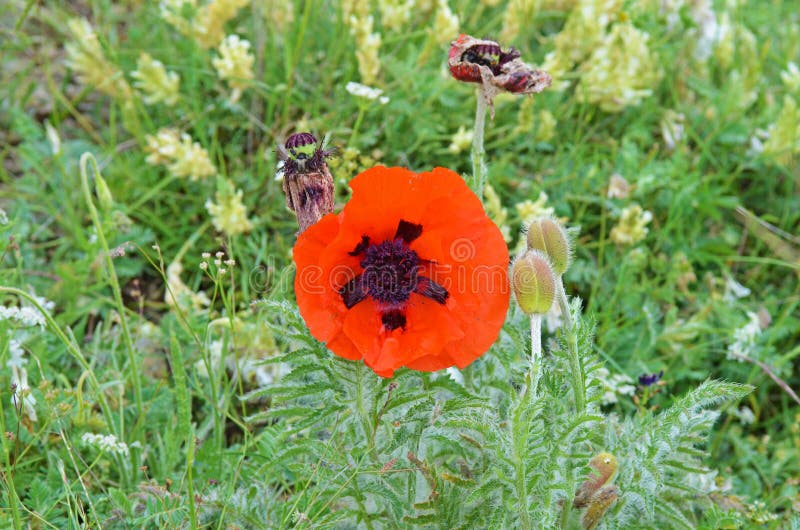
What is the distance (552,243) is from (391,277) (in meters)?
0.33

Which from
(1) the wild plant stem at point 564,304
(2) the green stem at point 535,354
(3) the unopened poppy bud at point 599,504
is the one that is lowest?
(3) the unopened poppy bud at point 599,504

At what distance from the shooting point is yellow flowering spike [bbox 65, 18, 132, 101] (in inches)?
126

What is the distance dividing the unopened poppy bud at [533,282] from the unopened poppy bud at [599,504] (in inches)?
15.3

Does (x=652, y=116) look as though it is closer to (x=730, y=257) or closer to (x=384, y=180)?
(x=730, y=257)

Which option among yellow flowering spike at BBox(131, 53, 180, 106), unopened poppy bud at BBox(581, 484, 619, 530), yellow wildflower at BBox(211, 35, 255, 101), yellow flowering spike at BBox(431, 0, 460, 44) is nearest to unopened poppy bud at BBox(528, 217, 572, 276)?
unopened poppy bud at BBox(581, 484, 619, 530)

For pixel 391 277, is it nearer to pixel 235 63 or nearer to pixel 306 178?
pixel 306 178

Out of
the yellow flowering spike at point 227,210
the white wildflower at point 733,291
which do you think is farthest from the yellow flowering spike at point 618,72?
the yellow flowering spike at point 227,210

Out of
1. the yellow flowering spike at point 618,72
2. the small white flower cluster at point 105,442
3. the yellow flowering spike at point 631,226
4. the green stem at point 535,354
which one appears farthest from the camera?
the yellow flowering spike at point 618,72

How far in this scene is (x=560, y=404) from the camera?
5.71 ft

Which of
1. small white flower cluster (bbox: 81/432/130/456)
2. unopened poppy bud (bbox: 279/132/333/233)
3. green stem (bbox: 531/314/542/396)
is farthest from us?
small white flower cluster (bbox: 81/432/130/456)

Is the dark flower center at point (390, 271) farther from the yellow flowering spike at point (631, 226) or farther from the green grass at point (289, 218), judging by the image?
the yellow flowering spike at point (631, 226)

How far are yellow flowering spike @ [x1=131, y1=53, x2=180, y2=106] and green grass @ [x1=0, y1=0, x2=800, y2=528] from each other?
0.43ft

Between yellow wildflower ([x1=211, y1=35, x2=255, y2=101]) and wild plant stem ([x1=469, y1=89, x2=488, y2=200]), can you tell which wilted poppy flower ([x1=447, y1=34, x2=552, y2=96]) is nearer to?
wild plant stem ([x1=469, y1=89, x2=488, y2=200])

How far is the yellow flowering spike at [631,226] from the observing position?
2.85 m
